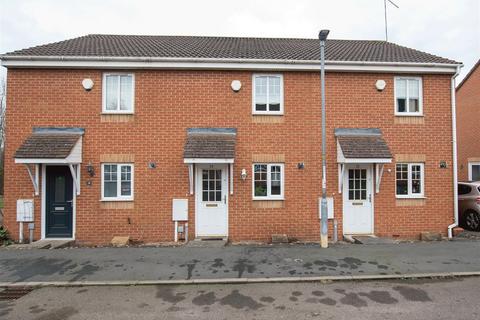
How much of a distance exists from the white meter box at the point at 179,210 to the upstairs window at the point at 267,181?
2.16 meters

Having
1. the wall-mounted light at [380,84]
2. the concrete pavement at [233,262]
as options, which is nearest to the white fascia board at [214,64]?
the wall-mounted light at [380,84]

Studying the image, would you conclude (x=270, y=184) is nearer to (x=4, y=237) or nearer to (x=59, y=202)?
(x=59, y=202)

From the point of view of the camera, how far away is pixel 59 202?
873cm

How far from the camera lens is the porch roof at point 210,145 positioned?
8.01 metres

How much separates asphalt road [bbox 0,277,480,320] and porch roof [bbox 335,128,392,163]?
365 cm

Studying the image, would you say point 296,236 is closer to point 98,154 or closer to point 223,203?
point 223,203

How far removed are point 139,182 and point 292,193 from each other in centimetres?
468

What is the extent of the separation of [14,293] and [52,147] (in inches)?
166

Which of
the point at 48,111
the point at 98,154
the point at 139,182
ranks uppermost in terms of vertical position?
the point at 48,111

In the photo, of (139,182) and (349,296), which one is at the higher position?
(139,182)

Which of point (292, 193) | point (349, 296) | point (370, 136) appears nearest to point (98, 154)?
point (292, 193)

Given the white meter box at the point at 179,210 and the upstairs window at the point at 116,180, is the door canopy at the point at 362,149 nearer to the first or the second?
the white meter box at the point at 179,210

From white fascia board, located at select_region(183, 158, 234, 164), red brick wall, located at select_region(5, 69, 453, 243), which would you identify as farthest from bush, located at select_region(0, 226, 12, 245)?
white fascia board, located at select_region(183, 158, 234, 164)

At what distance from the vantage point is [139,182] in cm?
868
